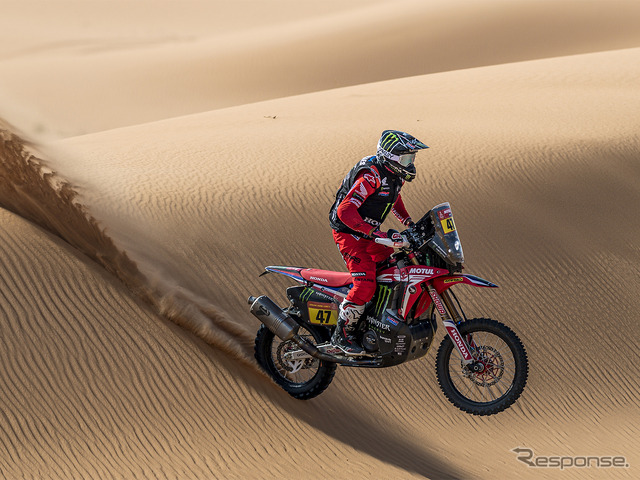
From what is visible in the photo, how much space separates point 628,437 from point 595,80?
1430 centimetres

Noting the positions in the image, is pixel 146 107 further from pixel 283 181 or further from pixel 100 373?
pixel 100 373

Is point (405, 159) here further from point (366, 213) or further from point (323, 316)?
point (323, 316)

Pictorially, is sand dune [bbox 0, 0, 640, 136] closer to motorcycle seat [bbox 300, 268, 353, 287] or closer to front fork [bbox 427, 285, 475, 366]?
motorcycle seat [bbox 300, 268, 353, 287]

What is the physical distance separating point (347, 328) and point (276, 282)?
3.12 metres

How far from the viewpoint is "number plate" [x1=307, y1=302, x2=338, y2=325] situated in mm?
7648

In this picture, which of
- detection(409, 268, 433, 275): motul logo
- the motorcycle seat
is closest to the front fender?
detection(409, 268, 433, 275): motul logo

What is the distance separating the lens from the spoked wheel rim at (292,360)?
7.88 m

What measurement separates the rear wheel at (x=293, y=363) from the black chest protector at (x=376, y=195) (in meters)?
1.29

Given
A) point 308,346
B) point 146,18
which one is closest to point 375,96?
point 308,346

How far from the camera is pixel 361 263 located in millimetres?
7227

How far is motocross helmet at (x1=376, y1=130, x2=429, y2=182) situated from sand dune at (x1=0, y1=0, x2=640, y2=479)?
2.80 meters

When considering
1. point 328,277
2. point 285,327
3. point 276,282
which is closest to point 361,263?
point 328,277

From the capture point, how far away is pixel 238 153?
14219 mm

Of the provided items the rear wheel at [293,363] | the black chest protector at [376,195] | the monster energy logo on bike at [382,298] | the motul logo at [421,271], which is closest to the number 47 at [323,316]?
the rear wheel at [293,363]
